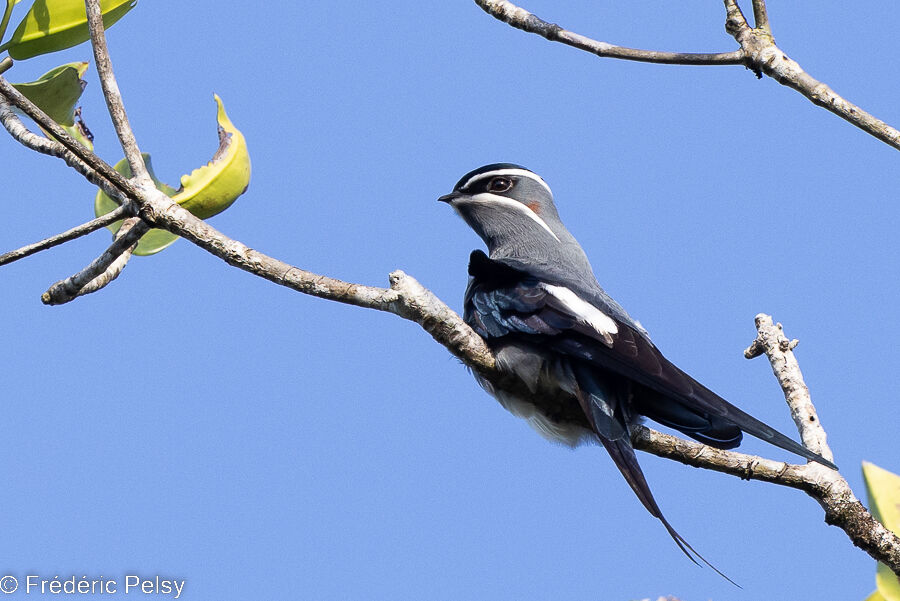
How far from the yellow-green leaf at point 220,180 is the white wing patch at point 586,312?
56.0 inches

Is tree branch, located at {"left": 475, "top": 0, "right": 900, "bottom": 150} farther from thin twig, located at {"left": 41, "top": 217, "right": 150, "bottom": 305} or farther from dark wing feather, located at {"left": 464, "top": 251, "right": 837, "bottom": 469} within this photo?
thin twig, located at {"left": 41, "top": 217, "right": 150, "bottom": 305}

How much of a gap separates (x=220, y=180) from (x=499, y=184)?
7.86ft

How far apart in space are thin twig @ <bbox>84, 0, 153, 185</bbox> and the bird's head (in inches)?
91.4

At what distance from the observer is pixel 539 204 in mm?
5941

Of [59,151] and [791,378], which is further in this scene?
[791,378]

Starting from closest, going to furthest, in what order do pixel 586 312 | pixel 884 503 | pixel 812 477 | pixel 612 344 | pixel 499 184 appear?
pixel 884 503 → pixel 812 477 → pixel 612 344 → pixel 586 312 → pixel 499 184

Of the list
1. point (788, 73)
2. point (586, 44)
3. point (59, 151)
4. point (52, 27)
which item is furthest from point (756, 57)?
point (52, 27)

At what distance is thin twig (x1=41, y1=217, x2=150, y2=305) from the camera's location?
365 centimetres

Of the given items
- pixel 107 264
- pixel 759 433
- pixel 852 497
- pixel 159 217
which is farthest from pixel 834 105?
pixel 107 264

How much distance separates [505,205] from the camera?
231 inches

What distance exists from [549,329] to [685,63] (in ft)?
3.88

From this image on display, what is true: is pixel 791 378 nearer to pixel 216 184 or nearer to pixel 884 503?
pixel 884 503

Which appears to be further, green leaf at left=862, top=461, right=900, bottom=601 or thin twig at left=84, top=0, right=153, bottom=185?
thin twig at left=84, top=0, right=153, bottom=185

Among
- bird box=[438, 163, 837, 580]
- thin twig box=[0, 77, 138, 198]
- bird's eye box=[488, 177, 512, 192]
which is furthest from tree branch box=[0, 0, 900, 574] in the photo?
bird's eye box=[488, 177, 512, 192]
